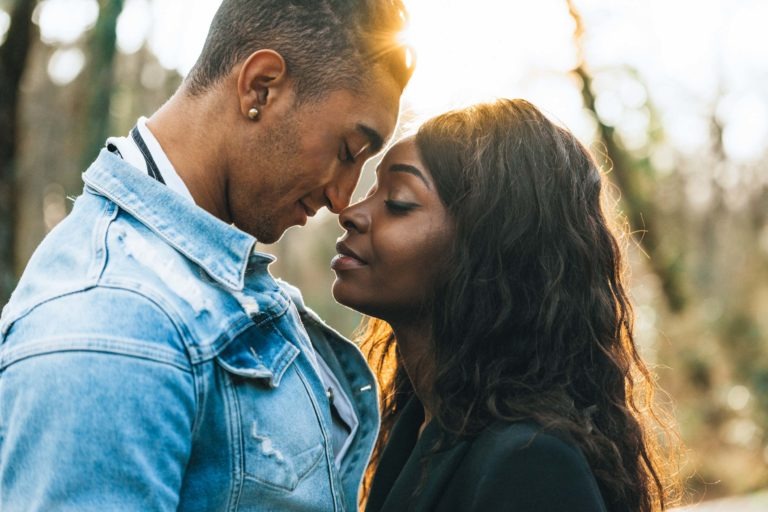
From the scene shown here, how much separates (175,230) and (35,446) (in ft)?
1.85

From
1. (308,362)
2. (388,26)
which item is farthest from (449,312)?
(388,26)

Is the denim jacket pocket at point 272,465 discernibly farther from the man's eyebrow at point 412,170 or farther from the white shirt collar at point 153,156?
the man's eyebrow at point 412,170

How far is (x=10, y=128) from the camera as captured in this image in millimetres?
5234

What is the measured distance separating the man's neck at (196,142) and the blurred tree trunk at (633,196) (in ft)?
22.9

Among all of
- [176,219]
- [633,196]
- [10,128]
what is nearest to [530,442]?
[176,219]

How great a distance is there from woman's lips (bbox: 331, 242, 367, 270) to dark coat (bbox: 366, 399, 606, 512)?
1.84 ft

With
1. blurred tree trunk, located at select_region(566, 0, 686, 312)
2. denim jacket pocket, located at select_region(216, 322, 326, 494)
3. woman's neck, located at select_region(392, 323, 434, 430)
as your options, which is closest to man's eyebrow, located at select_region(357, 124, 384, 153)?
denim jacket pocket, located at select_region(216, 322, 326, 494)

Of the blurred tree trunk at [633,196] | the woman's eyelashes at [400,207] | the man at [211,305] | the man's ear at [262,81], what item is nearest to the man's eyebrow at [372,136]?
the man at [211,305]

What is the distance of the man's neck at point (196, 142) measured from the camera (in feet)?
6.75

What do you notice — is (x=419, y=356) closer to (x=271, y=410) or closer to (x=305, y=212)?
(x=305, y=212)

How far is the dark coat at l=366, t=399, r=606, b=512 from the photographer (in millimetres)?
2182

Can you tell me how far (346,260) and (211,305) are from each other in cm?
97

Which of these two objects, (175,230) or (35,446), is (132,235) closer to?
(175,230)

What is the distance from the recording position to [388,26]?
2.31m
